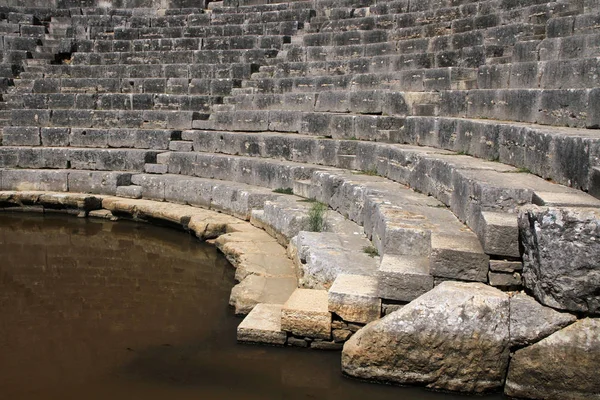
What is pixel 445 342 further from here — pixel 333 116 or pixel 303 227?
pixel 333 116

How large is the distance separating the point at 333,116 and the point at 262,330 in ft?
Answer: 17.7

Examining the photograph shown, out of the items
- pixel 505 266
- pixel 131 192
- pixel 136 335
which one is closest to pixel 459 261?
pixel 505 266

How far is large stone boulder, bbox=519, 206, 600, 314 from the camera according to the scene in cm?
410

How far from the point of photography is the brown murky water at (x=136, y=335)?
4516 mm

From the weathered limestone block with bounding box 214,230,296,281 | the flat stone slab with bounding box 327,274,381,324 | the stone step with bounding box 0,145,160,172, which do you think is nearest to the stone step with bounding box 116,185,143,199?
the stone step with bounding box 0,145,160,172

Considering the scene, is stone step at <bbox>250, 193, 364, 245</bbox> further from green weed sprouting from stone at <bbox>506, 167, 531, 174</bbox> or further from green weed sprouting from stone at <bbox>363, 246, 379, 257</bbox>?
green weed sprouting from stone at <bbox>506, 167, 531, 174</bbox>

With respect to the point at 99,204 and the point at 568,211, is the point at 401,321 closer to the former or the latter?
the point at 568,211

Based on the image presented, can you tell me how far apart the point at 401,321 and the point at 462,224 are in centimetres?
143

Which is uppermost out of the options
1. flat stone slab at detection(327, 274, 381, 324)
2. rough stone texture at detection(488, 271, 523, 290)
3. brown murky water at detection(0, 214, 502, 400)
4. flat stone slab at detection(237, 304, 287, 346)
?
rough stone texture at detection(488, 271, 523, 290)

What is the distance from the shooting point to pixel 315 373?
15.6 feet

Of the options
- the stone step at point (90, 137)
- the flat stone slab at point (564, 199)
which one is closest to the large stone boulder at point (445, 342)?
the flat stone slab at point (564, 199)

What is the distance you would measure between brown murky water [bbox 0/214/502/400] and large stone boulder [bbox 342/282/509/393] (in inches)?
5.0

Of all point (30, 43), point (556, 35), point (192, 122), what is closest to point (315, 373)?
point (556, 35)

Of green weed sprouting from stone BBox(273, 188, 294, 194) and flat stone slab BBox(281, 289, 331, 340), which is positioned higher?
green weed sprouting from stone BBox(273, 188, 294, 194)
